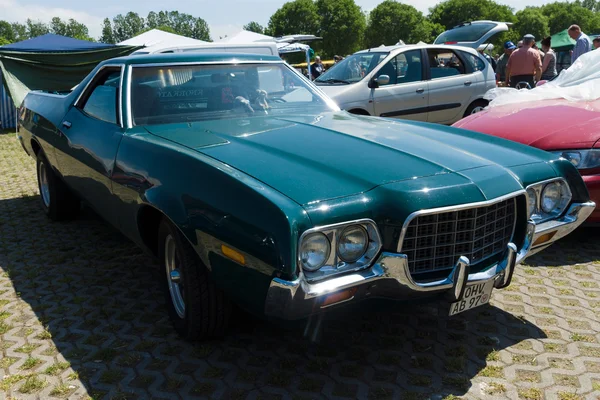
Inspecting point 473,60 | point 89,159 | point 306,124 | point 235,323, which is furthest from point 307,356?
point 473,60

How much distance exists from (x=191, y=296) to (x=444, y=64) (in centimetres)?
767

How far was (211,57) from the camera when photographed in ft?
13.2

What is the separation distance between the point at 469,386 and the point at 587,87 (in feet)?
13.8

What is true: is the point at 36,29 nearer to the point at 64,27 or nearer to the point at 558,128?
the point at 64,27

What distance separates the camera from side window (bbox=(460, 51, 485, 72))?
9406 mm

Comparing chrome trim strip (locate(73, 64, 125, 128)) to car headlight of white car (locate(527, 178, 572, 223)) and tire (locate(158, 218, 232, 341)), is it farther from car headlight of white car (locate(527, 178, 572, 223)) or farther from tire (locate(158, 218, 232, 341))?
car headlight of white car (locate(527, 178, 572, 223))

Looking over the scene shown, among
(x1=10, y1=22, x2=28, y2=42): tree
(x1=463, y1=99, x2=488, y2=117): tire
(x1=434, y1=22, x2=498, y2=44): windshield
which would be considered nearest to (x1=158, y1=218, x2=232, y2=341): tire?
(x1=463, y1=99, x2=488, y2=117): tire

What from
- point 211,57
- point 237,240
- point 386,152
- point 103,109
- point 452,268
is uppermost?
point 211,57

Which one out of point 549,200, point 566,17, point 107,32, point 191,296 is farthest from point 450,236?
point 107,32

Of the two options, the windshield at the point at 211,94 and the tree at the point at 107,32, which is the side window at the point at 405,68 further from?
the tree at the point at 107,32

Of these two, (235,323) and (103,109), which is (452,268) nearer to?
(235,323)

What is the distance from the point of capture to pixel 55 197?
532cm

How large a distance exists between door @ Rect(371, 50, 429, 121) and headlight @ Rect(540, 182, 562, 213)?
18.0 feet

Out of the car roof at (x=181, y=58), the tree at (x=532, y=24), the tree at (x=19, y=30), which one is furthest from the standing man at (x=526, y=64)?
the tree at (x=19, y=30)
